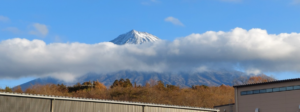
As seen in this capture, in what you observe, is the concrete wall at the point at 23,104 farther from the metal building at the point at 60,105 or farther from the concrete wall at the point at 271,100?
the concrete wall at the point at 271,100

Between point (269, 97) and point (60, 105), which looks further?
point (269, 97)

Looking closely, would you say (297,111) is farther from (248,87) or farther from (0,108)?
(0,108)

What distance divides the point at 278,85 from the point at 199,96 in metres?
44.4

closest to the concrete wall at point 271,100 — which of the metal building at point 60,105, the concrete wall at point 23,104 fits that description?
the metal building at point 60,105

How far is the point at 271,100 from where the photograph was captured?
45562 mm

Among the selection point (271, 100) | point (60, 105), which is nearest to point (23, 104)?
point (60, 105)

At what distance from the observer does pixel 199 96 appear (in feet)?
292

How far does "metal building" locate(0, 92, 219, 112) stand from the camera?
25.1 meters

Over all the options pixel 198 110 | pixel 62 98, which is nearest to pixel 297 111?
pixel 198 110

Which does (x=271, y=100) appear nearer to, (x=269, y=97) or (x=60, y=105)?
(x=269, y=97)

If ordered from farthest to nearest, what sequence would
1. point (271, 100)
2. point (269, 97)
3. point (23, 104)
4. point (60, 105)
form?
point (269, 97) < point (271, 100) < point (60, 105) < point (23, 104)

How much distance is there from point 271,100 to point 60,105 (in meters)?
26.8

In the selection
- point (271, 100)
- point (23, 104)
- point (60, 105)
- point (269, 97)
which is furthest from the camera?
point (269, 97)

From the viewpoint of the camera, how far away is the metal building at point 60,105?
25.1 metres
